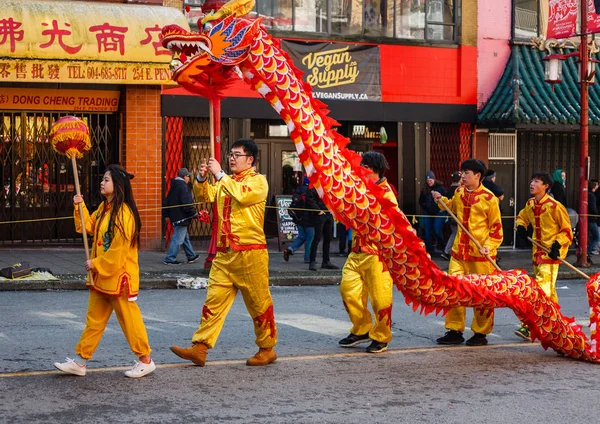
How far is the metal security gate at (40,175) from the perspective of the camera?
17.9 meters

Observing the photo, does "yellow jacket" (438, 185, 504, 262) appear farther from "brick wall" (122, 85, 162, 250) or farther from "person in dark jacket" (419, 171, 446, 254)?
"brick wall" (122, 85, 162, 250)

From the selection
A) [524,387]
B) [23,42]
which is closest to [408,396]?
[524,387]

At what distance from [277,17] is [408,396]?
13244 millimetres

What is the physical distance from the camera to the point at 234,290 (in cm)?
802

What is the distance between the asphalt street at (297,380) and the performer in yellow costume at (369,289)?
217 millimetres

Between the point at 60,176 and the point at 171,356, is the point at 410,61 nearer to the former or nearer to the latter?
the point at 60,176

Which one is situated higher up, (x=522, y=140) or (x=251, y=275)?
(x=522, y=140)

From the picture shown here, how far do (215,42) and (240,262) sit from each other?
5.77 feet

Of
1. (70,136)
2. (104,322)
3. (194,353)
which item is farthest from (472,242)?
(70,136)

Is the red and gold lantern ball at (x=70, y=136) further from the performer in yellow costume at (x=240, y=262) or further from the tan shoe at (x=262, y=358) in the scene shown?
the tan shoe at (x=262, y=358)

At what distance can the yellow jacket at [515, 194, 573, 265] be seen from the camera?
9.79 meters

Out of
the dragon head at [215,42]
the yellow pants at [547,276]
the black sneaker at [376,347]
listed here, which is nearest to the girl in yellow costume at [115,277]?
the dragon head at [215,42]

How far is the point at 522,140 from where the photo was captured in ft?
70.4

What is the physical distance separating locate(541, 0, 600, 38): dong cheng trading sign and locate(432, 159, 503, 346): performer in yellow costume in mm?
8971
